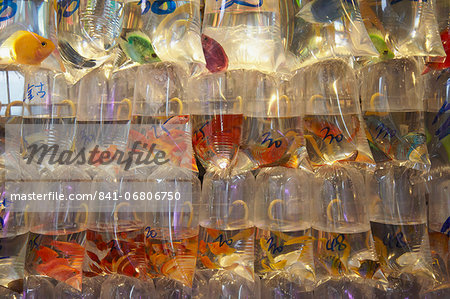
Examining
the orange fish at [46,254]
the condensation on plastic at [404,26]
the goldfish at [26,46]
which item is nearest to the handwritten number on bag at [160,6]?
the goldfish at [26,46]

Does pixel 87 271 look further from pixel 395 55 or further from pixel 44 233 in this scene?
pixel 395 55

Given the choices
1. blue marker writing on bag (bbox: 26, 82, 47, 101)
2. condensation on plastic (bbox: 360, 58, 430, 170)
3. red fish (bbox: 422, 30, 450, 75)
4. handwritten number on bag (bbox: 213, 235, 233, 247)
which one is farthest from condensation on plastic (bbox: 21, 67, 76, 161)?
red fish (bbox: 422, 30, 450, 75)

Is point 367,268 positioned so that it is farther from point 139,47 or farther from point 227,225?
point 139,47

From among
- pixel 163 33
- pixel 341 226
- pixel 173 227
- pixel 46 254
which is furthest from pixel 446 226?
pixel 46 254

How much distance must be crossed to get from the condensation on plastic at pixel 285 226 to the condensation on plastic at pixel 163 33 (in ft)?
0.97

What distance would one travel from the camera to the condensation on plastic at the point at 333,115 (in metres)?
0.94

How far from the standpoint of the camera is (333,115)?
3.10ft

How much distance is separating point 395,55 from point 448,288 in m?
0.52

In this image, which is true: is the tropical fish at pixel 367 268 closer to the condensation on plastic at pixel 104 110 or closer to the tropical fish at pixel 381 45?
the tropical fish at pixel 381 45

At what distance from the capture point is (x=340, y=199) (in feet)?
3.21

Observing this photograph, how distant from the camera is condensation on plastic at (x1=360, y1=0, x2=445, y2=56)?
946mm

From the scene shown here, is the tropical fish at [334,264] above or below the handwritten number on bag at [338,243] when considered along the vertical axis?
below

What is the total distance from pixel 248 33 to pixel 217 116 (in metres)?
0.18

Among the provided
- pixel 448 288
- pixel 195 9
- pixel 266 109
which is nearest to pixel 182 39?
pixel 195 9
